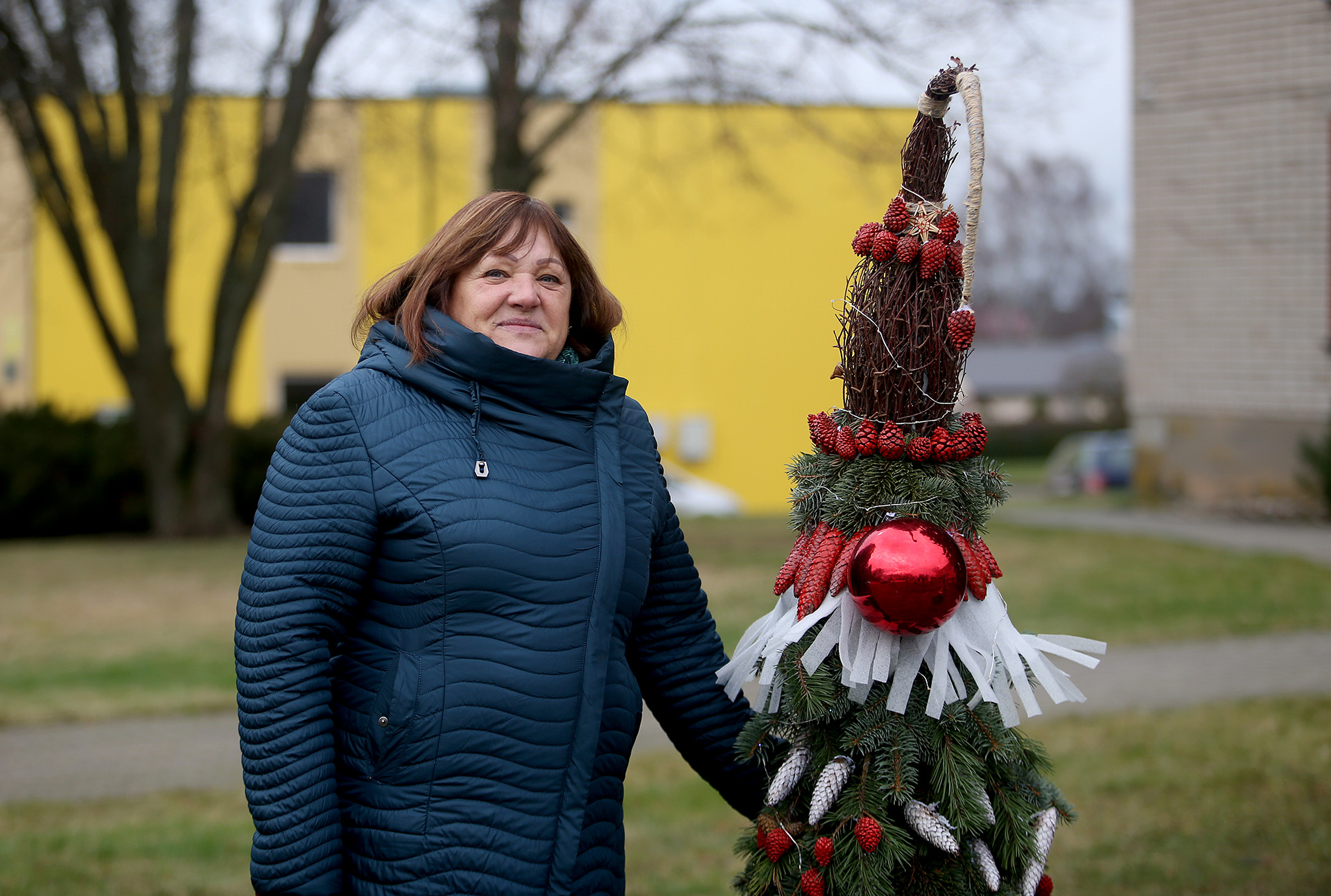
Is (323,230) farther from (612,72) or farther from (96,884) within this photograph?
(96,884)

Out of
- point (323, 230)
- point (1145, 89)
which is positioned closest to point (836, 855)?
point (1145, 89)

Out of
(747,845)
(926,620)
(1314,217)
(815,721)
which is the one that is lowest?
(747,845)

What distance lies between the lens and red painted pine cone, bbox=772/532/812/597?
2336 mm

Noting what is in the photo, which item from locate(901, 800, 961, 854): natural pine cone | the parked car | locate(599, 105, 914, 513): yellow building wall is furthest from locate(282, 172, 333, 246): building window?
locate(901, 800, 961, 854): natural pine cone

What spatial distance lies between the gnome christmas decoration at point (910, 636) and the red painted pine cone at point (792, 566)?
41mm

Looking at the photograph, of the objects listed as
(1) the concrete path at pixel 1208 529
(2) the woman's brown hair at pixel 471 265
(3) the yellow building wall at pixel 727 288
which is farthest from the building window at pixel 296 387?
(2) the woman's brown hair at pixel 471 265

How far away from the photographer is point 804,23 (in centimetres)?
1198

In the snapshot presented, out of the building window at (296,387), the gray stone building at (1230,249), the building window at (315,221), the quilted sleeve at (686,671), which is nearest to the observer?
the quilted sleeve at (686,671)

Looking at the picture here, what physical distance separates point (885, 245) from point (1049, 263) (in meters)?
70.2

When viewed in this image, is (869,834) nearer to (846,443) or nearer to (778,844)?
(778,844)

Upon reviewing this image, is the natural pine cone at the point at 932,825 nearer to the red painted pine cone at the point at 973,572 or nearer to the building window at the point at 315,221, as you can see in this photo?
the red painted pine cone at the point at 973,572

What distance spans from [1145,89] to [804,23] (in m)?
6.11

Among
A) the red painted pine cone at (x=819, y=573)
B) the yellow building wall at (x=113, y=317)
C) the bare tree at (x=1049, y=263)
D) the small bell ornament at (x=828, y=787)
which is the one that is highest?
the bare tree at (x=1049, y=263)

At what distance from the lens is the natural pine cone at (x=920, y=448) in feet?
7.08
